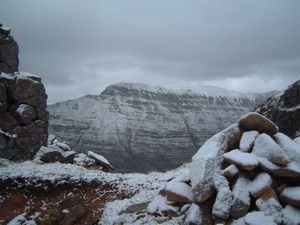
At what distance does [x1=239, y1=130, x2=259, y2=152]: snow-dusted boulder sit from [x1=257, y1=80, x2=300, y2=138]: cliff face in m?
30.2

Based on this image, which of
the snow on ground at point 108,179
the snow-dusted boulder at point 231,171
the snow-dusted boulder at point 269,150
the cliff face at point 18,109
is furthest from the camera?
the cliff face at point 18,109

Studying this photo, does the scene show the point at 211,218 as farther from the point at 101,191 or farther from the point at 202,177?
the point at 101,191

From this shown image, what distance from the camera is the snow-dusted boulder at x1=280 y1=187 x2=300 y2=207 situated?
13.5m

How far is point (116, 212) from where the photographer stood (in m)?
17.8

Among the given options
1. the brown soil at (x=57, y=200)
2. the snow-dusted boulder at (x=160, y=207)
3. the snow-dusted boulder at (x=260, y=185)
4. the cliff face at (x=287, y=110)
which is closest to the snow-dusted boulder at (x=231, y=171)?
the snow-dusted boulder at (x=260, y=185)

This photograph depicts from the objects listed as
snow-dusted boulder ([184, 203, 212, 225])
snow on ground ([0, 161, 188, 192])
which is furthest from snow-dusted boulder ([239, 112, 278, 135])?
snow on ground ([0, 161, 188, 192])

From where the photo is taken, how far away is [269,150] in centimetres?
1509

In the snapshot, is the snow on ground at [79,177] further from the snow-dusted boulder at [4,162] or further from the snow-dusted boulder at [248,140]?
the snow-dusted boulder at [248,140]

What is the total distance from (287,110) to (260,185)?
131 feet

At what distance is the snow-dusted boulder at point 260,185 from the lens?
1409 cm

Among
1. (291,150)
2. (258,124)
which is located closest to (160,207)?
(258,124)

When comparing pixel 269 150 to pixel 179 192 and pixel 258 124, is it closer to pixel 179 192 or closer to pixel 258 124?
pixel 258 124

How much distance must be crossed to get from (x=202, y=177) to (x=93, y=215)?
662 cm

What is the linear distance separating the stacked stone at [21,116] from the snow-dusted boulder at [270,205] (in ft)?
75.4
